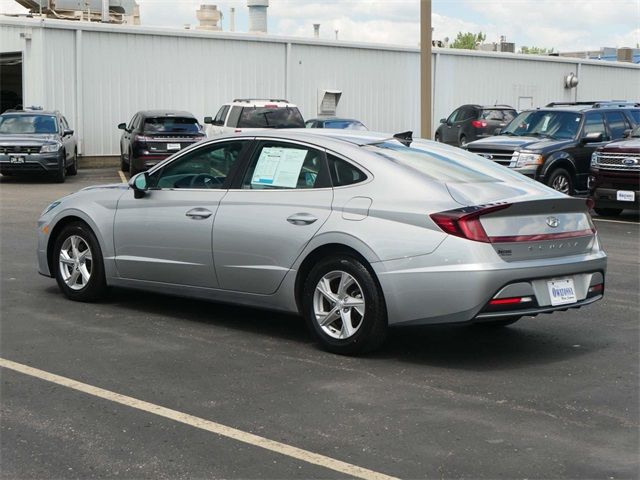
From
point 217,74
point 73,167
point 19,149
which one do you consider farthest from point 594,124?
point 217,74

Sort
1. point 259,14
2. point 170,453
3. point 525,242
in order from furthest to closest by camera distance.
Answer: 1. point 259,14
2. point 525,242
3. point 170,453

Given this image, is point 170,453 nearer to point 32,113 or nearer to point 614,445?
point 614,445

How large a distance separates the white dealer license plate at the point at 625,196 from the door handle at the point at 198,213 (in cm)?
1018

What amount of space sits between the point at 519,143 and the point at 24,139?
11.6 metres

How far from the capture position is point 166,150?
24391 millimetres

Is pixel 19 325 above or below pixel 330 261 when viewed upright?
below

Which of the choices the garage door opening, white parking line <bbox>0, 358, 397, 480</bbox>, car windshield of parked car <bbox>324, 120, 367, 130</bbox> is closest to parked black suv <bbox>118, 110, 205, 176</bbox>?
car windshield of parked car <bbox>324, 120, 367, 130</bbox>

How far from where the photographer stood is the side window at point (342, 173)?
7.32m

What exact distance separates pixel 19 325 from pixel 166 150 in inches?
656

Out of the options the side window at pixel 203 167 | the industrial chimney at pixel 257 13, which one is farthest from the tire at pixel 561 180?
the industrial chimney at pixel 257 13

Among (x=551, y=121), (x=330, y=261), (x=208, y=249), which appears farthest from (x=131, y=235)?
(x=551, y=121)

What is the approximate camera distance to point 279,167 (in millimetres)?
7738

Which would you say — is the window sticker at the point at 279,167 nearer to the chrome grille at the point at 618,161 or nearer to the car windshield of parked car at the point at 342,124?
the chrome grille at the point at 618,161

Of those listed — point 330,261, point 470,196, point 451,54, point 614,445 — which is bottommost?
point 614,445
